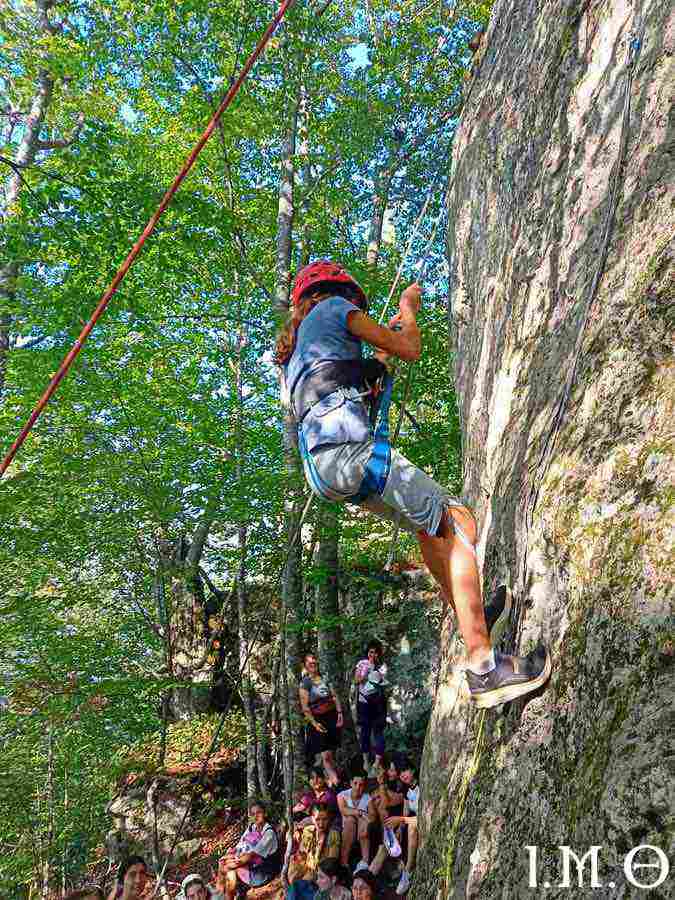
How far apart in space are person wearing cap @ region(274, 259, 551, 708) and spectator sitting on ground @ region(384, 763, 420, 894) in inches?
180

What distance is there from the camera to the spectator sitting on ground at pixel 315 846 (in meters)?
6.38

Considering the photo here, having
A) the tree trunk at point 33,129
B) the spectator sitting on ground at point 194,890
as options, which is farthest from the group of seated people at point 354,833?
the tree trunk at point 33,129

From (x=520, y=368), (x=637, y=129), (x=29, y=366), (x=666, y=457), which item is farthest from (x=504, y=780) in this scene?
(x=29, y=366)

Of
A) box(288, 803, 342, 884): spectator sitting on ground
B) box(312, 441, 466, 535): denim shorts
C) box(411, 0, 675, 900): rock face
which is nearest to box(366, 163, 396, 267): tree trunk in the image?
box(411, 0, 675, 900): rock face

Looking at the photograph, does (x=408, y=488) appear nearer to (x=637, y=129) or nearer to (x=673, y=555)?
(x=673, y=555)

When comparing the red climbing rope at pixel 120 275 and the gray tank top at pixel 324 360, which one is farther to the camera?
the gray tank top at pixel 324 360

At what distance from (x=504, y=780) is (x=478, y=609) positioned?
624 millimetres

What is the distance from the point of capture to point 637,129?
2510mm

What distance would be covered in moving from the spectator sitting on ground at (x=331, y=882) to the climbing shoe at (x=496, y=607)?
491 cm

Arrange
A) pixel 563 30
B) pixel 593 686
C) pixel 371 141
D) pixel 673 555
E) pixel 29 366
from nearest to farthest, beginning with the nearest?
pixel 673 555 < pixel 593 686 < pixel 563 30 < pixel 29 366 < pixel 371 141

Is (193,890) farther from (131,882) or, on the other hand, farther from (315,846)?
(315,846)

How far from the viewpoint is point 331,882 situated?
6.04 m

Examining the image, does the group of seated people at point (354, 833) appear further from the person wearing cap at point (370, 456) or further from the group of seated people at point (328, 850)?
the person wearing cap at point (370, 456)

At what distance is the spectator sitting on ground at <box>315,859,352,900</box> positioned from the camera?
5.89 m
